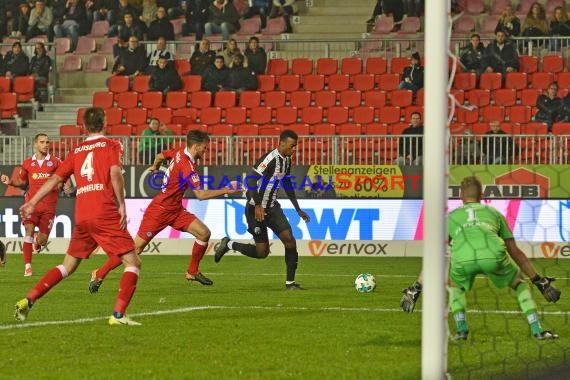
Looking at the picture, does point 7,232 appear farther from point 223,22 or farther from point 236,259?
point 223,22

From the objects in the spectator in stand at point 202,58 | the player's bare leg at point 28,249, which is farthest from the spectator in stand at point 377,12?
the player's bare leg at point 28,249

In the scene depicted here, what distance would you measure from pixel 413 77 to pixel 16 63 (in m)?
9.88

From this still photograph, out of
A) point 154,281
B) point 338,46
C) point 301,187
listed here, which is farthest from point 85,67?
point 154,281

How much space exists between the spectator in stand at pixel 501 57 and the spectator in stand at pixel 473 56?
122mm

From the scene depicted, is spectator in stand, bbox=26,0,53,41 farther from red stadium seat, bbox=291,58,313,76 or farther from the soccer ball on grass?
the soccer ball on grass

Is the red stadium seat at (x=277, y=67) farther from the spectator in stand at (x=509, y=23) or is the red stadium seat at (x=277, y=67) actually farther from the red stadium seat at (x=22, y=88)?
the red stadium seat at (x=22, y=88)

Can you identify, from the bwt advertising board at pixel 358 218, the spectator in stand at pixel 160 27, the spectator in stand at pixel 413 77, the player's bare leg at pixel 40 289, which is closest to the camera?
the player's bare leg at pixel 40 289

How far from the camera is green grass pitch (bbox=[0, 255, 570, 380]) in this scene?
898cm

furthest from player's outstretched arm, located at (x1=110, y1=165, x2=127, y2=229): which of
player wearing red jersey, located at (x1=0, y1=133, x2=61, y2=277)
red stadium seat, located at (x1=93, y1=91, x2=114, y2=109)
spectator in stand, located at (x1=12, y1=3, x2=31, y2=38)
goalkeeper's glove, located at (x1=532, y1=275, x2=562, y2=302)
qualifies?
spectator in stand, located at (x1=12, y1=3, x2=31, y2=38)

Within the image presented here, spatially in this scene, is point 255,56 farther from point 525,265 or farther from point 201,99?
point 525,265

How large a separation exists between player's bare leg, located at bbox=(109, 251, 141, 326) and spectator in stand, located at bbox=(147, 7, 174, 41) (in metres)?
20.9

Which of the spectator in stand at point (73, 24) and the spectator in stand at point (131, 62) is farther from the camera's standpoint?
the spectator in stand at point (73, 24)

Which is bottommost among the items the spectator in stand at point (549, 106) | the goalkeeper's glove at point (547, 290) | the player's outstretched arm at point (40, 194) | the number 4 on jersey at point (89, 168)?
the goalkeeper's glove at point (547, 290)

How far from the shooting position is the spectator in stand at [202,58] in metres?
30.0
